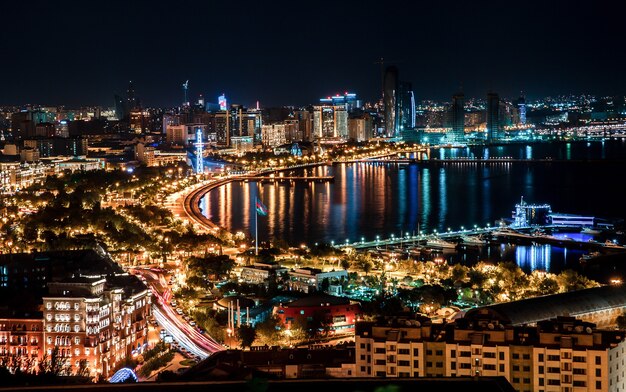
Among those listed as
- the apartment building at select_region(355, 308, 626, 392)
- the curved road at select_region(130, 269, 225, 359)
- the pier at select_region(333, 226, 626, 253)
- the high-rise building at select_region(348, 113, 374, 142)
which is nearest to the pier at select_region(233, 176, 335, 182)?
Answer: the pier at select_region(333, 226, 626, 253)

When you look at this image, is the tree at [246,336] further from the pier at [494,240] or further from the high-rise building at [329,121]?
the high-rise building at [329,121]

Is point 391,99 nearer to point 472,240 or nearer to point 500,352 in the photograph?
point 472,240

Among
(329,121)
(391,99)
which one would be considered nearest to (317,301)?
(329,121)

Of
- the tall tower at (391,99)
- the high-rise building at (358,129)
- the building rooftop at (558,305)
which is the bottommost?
the building rooftop at (558,305)

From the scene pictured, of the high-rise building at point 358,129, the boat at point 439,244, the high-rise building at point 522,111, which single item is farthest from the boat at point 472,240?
the high-rise building at point 522,111

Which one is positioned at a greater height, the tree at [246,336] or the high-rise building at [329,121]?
the high-rise building at [329,121]

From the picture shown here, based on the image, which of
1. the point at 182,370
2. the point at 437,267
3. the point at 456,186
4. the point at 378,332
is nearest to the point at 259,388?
the point at 378,332
